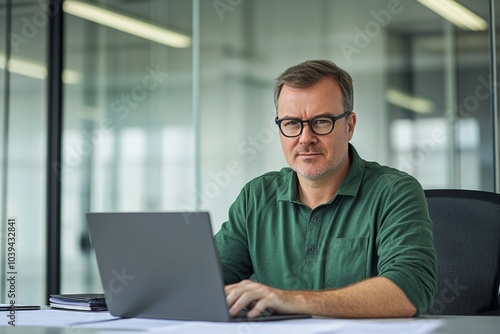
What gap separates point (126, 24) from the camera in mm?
4758

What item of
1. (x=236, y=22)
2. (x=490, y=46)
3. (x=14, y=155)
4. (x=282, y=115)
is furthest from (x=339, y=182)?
(x=14, y=155)

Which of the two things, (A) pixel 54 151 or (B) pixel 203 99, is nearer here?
(B) pixel 203 99

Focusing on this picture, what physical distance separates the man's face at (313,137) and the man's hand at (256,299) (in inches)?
24.2

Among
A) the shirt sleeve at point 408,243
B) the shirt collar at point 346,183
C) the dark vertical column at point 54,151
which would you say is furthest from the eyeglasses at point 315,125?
the dark vertical column at point 54,151

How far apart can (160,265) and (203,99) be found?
8.99 feet

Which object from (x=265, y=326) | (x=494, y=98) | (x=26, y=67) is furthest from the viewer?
(x=26, y=67)

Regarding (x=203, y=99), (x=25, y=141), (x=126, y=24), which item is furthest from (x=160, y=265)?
(x=25, y=141)

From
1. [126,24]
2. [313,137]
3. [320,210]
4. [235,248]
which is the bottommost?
[235,248]

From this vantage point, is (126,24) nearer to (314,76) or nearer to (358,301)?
(314,76)

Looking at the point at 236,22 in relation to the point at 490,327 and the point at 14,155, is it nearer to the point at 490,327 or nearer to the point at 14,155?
the point at 14,155

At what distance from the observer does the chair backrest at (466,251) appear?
2.55 metres

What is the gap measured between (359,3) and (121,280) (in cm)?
262

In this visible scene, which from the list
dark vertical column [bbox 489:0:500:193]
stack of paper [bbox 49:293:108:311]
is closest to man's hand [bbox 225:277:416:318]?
stack of paper [bbox 49:293:108:311]

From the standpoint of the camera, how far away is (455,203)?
2648 millimetres
